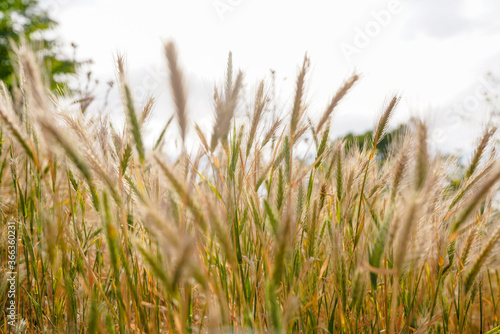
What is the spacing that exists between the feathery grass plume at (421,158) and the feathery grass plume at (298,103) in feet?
1.26

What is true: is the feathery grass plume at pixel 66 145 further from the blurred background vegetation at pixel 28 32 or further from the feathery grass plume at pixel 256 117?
the blurred background vegetation at pixel 28 32

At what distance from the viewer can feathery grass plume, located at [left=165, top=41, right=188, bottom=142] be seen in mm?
996

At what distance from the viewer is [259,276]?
1345mm

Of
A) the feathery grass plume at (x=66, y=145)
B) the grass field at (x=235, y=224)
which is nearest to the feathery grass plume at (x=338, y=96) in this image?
the grass field at (x=235, y=224)

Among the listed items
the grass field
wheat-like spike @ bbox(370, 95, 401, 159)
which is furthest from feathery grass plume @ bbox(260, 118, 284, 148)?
wheat-like spike @ bbox(370, 95, 401, 159)

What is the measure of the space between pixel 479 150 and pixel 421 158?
0.68 m

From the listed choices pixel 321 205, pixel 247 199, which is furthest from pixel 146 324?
pixel 321 205

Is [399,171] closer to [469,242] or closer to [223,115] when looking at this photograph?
[469,242]

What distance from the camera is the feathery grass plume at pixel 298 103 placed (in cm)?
121

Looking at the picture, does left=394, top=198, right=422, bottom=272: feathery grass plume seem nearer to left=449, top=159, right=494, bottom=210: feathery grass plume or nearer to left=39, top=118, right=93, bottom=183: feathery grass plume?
left=449, top=159, right=494, bottom=210: feathery grass plume

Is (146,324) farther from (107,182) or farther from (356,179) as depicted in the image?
(356,179)

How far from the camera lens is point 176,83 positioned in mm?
1017

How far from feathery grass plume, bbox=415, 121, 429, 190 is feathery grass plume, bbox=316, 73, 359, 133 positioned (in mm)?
345

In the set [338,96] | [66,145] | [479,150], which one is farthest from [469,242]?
[66,145]
